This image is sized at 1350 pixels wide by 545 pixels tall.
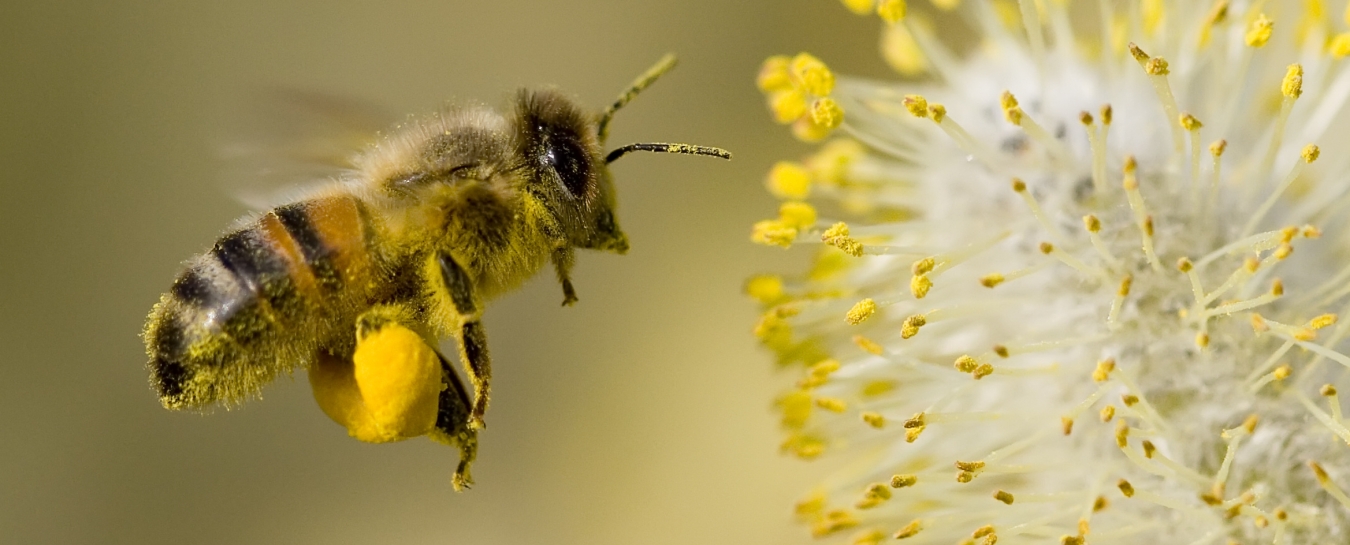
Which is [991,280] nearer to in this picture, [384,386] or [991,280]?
[991,280]

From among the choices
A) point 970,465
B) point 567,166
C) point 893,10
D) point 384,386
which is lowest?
point 384,386

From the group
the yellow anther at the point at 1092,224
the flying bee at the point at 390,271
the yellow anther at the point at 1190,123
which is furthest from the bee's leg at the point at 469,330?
the yellow anther at the point at 1190,123

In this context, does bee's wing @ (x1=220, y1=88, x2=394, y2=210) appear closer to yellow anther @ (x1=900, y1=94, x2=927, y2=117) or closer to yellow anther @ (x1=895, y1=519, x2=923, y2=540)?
yellow anther @ (x1=900, y1=94, x2=927, y2=117)

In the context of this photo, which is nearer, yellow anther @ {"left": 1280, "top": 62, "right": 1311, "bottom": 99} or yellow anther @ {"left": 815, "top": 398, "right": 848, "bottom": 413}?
yellow anther @ {"left": 1280, "top": 62, "right": 1311, "bottom": 99}

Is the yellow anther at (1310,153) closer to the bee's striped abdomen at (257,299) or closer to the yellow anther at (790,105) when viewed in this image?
the yellow anther at (790,105)

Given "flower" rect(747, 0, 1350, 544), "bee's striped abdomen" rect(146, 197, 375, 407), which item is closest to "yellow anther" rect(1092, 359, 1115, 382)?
"flower" rect(747, 0, 1350, 544)

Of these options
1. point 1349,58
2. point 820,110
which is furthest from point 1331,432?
point 820,110

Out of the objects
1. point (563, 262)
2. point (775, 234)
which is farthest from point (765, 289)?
point (563, 262)

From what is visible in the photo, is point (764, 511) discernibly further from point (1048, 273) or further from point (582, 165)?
point (582, 165)
